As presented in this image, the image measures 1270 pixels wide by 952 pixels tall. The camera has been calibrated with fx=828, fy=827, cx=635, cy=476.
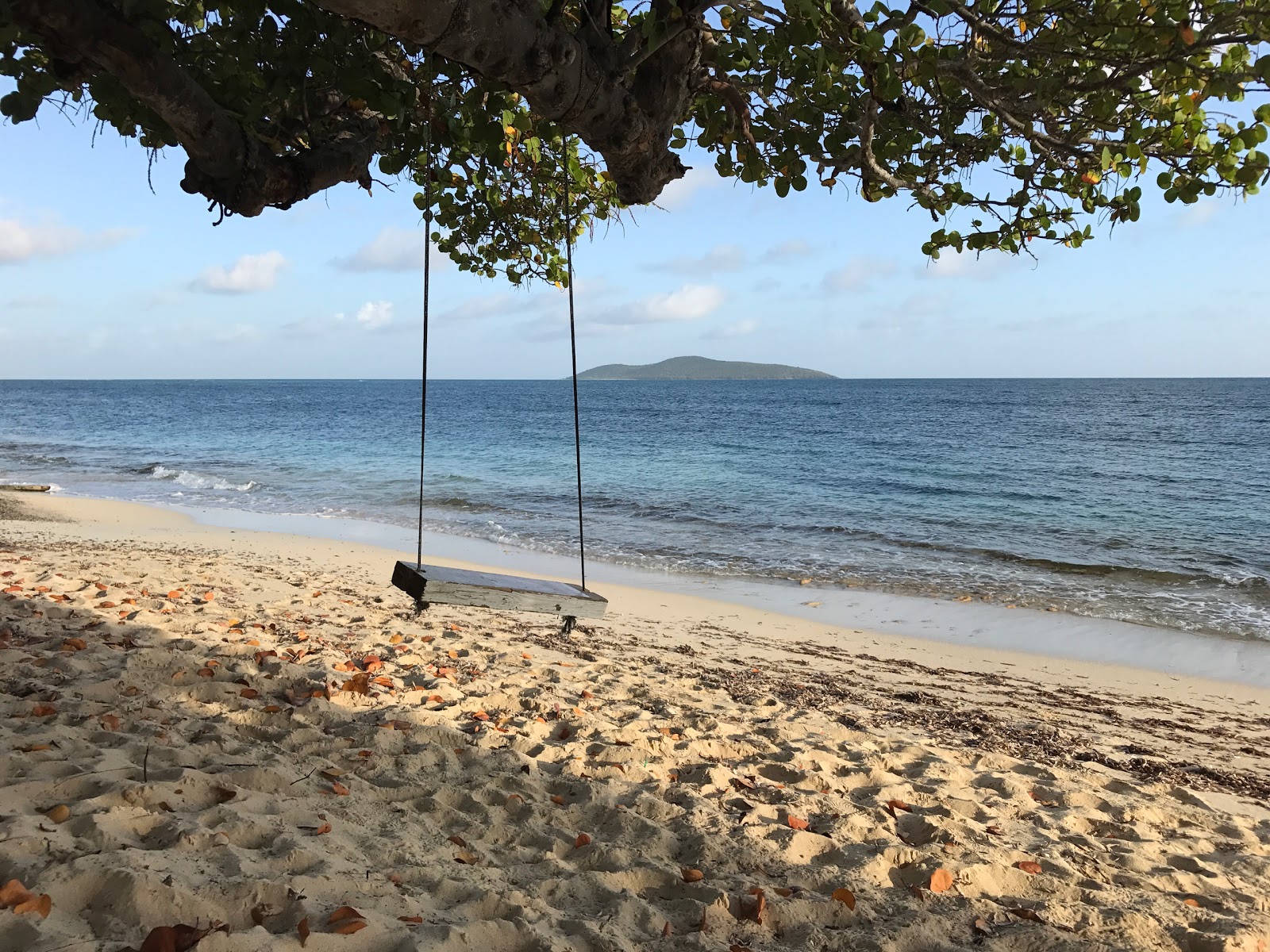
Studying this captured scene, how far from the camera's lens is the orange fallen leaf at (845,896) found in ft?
9.04

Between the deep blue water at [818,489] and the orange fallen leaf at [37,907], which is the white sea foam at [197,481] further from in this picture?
the orange fallen leaf at [37,907]

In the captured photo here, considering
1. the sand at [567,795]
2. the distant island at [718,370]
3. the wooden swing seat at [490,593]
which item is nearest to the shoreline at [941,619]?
the sand at [567,795]

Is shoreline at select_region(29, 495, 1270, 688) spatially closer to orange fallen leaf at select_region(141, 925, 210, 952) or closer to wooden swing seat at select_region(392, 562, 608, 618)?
wooden swing seat at select_region(392, 562, 608, 618)

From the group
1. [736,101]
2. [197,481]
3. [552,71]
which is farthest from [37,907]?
[197,481]

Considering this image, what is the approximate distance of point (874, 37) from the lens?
3.01 m

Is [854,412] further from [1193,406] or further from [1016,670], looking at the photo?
[1016,670]

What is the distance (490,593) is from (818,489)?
1693cm

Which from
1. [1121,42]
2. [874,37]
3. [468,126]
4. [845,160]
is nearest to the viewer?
[874,37]

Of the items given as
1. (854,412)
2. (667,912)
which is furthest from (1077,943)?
(854,412)

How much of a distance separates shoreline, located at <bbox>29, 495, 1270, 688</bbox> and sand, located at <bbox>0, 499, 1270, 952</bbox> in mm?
1138

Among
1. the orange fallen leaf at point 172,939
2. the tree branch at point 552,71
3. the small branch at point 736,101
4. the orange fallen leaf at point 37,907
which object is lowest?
the orange fallen leaf at point 172,939

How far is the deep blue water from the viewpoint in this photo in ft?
38.3

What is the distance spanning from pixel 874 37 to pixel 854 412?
57528 mm

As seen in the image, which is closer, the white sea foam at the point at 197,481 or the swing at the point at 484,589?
the swing at the point at 484,589
